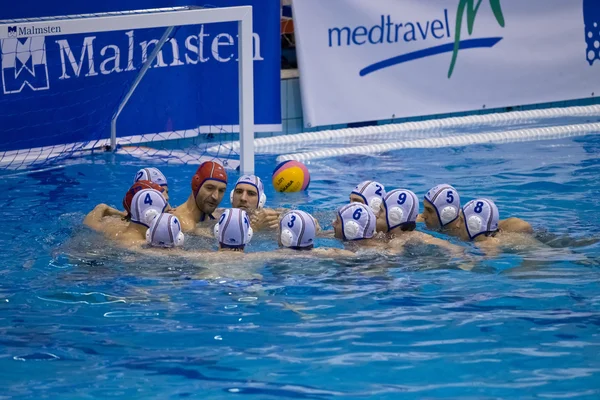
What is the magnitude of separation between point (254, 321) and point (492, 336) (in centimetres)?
146

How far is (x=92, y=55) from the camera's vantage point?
10672 millimetres

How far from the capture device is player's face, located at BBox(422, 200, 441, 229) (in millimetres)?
7863

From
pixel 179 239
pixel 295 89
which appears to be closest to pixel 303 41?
pixel 295 89

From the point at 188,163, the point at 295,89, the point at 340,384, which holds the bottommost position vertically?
the point at 340,384

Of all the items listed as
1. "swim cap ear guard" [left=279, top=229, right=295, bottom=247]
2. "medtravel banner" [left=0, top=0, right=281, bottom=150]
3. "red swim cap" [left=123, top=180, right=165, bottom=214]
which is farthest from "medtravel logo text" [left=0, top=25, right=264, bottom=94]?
"swim cap ear guard" [left=279, top=229, right=295, bottom=247]

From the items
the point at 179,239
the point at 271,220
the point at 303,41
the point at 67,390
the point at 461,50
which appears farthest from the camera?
the point at 461,50

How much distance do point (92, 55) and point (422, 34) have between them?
177 inches

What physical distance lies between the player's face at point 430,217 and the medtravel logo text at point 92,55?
429cm

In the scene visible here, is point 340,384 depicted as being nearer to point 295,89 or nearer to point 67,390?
point 67,390

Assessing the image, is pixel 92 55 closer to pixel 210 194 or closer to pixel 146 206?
pixel 210 194

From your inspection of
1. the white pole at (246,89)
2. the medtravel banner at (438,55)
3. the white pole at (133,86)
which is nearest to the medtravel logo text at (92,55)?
the white pole at (133,86)

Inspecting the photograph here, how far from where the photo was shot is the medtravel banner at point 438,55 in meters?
12.1

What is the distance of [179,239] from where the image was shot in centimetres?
702

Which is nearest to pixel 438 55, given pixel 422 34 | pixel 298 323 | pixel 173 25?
pixel 422 34
